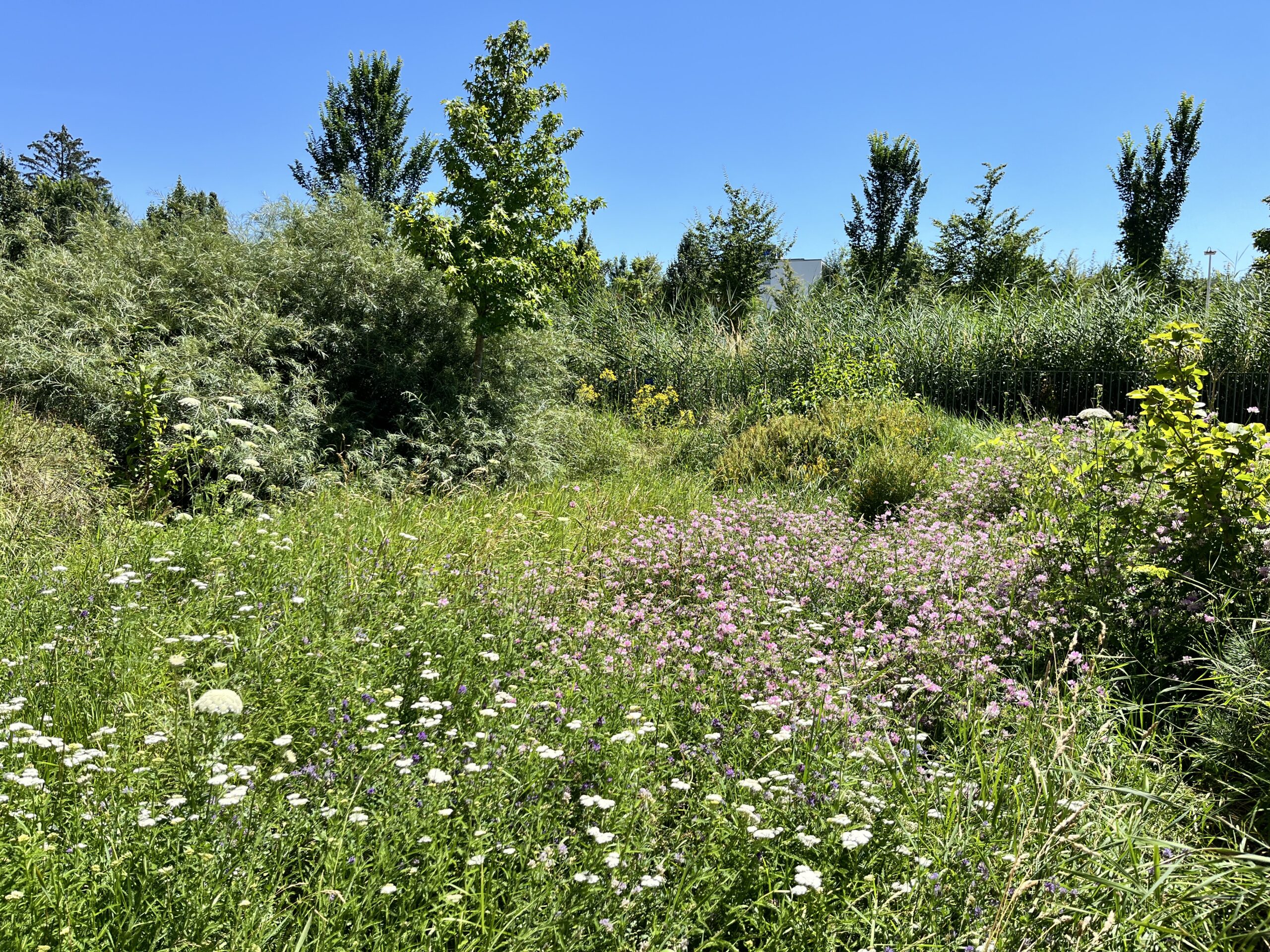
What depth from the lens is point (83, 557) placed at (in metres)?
4.32

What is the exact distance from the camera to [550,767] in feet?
7.85

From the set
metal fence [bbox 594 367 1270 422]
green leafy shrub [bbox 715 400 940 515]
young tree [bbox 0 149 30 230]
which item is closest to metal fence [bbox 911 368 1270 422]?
metal fence [bbox 594 367 1270 422]

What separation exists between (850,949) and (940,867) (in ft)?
1.13

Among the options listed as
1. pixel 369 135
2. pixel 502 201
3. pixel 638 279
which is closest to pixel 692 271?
pixel 638 279

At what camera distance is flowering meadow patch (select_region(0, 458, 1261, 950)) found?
1.87 metres

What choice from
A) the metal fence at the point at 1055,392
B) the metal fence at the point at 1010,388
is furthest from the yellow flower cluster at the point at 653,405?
the metal fence at the point at 1055,392

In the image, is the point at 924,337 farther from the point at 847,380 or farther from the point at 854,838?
the point at 854,838

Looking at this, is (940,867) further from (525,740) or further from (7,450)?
(7,450)

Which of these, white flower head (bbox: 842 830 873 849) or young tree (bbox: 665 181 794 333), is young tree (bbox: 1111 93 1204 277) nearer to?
young tree (bbox: 665 181 794 333)

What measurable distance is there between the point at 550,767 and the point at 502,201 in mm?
6893

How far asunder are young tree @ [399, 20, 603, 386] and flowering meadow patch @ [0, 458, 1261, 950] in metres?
4.20

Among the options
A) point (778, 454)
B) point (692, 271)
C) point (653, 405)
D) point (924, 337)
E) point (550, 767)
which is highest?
point (692, 271)

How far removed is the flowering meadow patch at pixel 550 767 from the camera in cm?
187

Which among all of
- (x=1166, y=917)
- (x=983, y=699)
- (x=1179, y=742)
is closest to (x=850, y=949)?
(x=1166, y=917)
